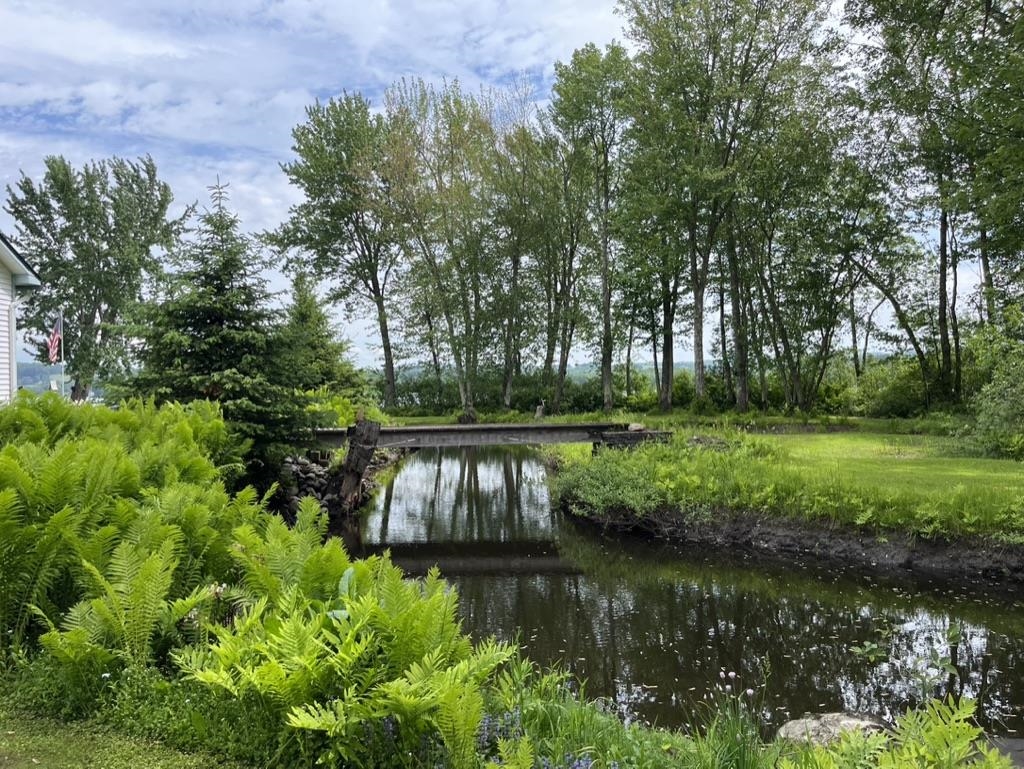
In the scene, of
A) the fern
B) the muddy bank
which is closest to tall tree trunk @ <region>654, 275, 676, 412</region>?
the muddy bank

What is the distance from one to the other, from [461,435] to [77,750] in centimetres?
1072

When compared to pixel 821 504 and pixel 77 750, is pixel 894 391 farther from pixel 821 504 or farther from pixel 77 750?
pixel 77 750

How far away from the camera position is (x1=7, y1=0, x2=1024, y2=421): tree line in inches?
786

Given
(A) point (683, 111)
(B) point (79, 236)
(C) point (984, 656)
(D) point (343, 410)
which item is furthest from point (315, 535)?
(B) point (79, 236)

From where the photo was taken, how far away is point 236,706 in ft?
9.31

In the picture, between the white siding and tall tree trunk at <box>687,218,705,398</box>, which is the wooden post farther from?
tall tree trunk at <box>687,218,705,398</box>

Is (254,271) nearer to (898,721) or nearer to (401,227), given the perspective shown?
(898,721)

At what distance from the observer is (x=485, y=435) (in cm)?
1361

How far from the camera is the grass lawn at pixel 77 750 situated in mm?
2645

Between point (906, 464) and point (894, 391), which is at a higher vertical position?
point (894, 391)

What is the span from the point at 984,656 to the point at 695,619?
107 inches

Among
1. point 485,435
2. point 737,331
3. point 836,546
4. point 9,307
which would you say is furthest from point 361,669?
point 737,331

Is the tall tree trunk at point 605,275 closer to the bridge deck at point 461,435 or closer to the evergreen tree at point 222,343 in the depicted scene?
the bridge deck at point 461,435

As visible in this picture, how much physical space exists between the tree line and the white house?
10.7m
